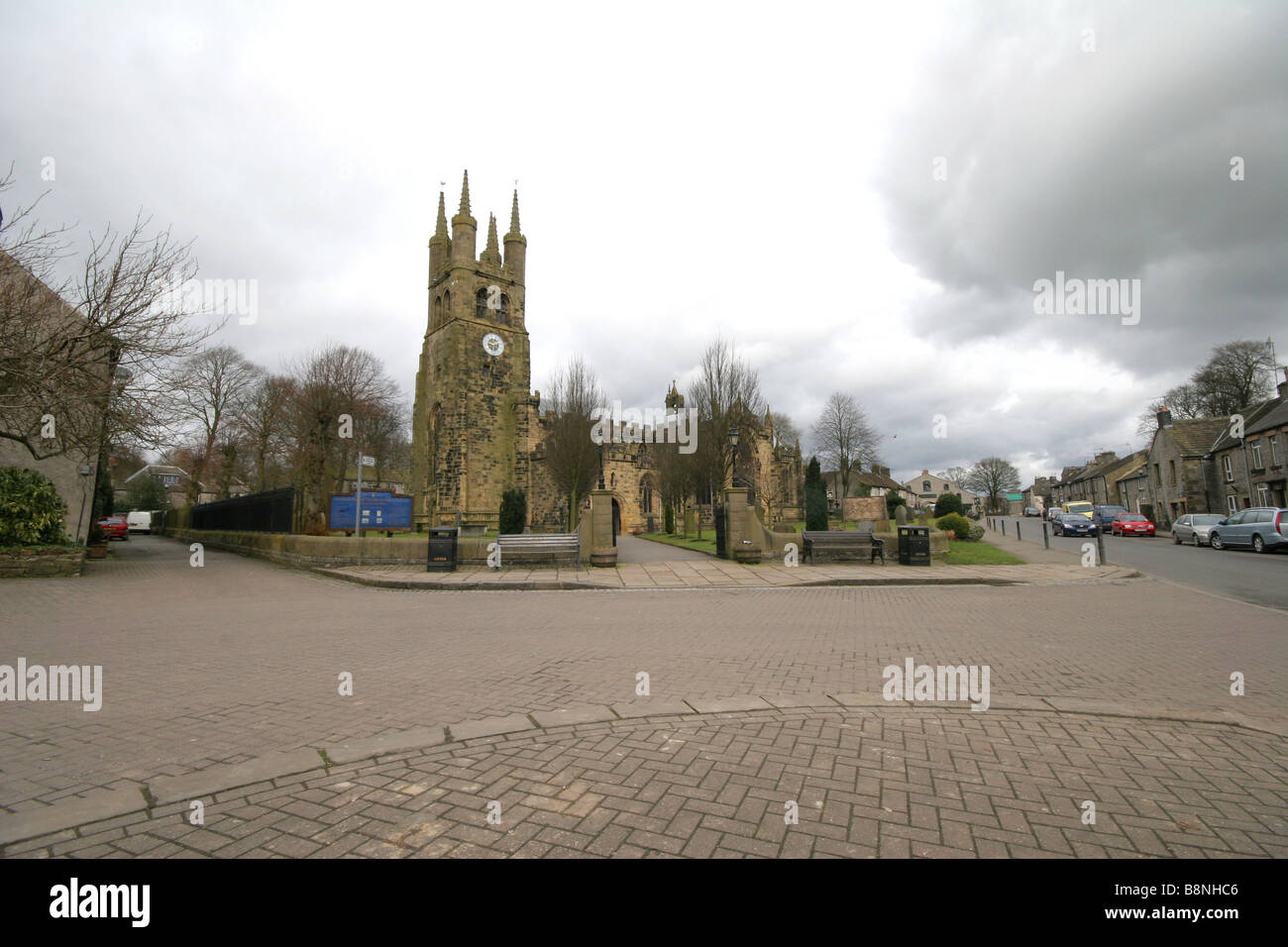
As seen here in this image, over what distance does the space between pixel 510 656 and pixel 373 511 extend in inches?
621

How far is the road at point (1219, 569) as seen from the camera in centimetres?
1244

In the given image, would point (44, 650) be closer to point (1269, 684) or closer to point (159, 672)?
point (159, 672)

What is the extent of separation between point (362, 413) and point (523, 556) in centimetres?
2458

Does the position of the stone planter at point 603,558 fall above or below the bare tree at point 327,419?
below

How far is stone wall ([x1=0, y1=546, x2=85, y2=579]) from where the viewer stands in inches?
521

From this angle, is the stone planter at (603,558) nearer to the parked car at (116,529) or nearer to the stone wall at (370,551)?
the stone wall at (370,551)

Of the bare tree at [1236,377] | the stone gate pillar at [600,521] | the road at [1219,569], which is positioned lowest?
the road at [1219,569]

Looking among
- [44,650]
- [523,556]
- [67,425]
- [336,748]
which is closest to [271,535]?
[67,425]

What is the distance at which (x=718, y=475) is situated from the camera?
29172 mm

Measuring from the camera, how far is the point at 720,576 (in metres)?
14.5

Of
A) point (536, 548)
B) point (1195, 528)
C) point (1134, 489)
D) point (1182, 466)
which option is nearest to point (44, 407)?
point (536, 548)

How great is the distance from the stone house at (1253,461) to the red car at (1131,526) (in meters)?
6.56

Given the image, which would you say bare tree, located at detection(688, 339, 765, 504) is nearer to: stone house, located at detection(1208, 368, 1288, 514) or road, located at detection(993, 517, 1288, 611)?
road, located at detection(993, 517, 1288, 611)

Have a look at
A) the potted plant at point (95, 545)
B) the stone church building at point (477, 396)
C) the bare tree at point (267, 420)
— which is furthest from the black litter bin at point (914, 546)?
the bare tree at point (267, 420)
